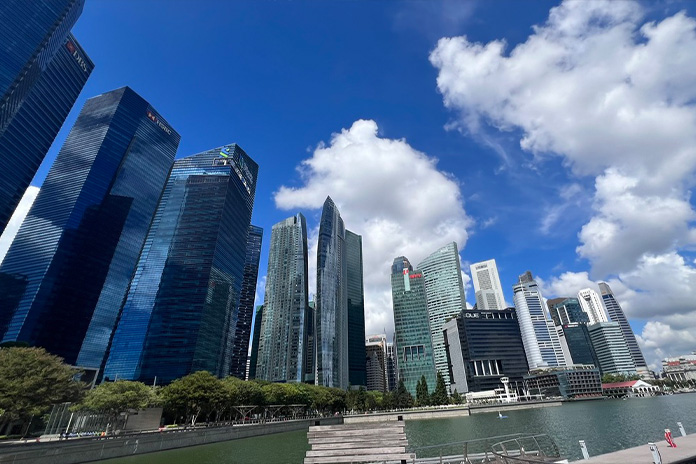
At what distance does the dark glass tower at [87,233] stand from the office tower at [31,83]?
22.2 m

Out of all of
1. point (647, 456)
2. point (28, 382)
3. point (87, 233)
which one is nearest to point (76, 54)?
point (87, 233)

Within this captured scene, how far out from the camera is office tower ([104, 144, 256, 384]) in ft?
470

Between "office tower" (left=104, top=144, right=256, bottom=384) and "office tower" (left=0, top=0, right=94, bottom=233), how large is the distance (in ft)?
174

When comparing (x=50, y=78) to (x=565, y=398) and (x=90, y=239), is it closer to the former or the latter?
(x=90, y=239)

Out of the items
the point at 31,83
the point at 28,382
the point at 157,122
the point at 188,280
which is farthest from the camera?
the point at 157,122

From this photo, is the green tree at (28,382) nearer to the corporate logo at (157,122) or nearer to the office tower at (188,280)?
the office tower at (188,280)

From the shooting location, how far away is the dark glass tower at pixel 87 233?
140375mm

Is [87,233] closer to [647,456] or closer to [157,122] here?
[157,122]

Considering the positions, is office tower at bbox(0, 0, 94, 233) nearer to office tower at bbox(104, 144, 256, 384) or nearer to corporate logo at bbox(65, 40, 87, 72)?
corporate logo at bbox(65, 40, 87, 72)

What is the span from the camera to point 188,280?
15462 cm

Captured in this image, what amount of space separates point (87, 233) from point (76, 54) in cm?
8104

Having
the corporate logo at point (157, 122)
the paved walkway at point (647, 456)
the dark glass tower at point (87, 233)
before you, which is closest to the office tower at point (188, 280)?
the dark glass tower at point (87, 233)

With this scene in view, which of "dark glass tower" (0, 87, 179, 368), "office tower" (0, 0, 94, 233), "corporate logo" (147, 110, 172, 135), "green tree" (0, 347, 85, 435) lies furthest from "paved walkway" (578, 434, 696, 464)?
"corporate logo" (147, 110, 172, 135)

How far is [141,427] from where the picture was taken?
78375 mm
